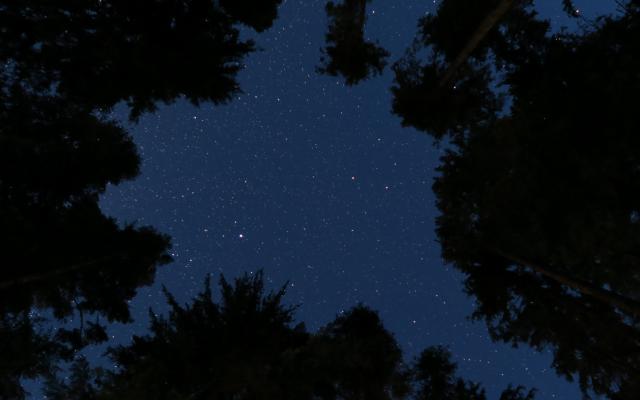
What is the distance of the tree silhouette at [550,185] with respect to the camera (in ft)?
26.0

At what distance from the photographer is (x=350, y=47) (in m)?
12.2

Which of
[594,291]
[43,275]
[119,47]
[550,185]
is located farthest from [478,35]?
Result: [43,275]

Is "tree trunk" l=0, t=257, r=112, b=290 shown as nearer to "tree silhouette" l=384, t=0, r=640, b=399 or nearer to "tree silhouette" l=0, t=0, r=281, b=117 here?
"tree silhouette" l=0, t=0, r=281, b=117

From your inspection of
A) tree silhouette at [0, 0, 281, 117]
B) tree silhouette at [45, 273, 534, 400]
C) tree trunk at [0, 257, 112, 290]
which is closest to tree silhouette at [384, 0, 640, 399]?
tree silhouette at [45, 273, 534, 400]

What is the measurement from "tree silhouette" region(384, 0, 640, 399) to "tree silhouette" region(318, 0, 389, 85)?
97cm

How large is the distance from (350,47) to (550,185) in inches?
275

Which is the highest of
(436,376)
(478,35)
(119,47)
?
(119,47)

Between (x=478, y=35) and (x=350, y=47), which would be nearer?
(x=478, y=35)

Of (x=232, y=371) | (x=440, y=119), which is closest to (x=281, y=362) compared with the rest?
(x=232, y=371)

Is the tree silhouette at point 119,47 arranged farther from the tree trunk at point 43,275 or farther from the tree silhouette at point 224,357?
the tree silhouette at point 224,357

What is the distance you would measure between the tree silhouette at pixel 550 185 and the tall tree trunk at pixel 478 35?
1.10 ft

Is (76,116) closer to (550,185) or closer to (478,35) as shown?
(478,35)

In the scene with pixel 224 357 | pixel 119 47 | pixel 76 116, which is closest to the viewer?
pixel 224 357

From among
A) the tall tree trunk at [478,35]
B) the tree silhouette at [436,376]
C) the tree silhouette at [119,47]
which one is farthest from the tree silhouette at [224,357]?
the tall tree trunk at [478,35]
